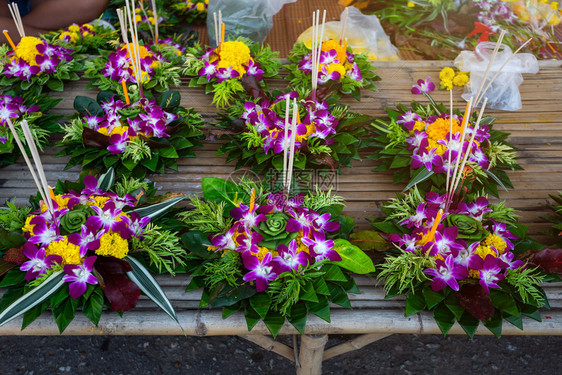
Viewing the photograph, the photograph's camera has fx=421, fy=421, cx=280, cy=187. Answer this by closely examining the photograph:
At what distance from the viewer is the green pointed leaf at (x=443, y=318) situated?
1090 mm

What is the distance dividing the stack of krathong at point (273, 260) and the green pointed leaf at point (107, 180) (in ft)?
1.00

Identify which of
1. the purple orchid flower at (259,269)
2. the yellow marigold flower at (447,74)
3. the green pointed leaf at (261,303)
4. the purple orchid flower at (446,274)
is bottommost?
the green pointed leaf at (261,303)

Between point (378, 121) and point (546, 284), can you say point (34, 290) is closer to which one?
point (378, 121)

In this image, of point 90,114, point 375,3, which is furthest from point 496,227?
point 375,3

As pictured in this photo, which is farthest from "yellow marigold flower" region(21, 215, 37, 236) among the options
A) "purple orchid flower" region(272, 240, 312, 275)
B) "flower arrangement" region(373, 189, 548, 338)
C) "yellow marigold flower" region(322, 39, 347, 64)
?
"yellow marigold flower" region(322, 39, 347, 64)

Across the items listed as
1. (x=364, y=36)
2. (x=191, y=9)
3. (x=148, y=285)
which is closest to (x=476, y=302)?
(x=148, y=285)

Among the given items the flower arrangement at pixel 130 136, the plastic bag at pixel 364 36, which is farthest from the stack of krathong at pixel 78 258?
the plastic bag at pixel 364 36

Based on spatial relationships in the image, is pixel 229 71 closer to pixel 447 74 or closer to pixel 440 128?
pixel 440 128

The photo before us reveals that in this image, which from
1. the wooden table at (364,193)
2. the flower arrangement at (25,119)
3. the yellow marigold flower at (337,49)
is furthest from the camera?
the yellow marigold flower at (337,49)

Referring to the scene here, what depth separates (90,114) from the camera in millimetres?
1602

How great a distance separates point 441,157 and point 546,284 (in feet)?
1.65

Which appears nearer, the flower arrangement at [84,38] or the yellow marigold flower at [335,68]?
the yellow marigold flower at [335,68]

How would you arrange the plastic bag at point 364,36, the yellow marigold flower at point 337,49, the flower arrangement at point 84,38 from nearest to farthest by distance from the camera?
the yellow marigold flower at point 337,49, the flower arrangement at point 84,38, the plastic bag at point 364,36

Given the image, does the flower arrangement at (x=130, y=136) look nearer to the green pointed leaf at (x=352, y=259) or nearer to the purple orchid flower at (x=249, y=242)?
the purple orchid flower at (x=249, y=242)
